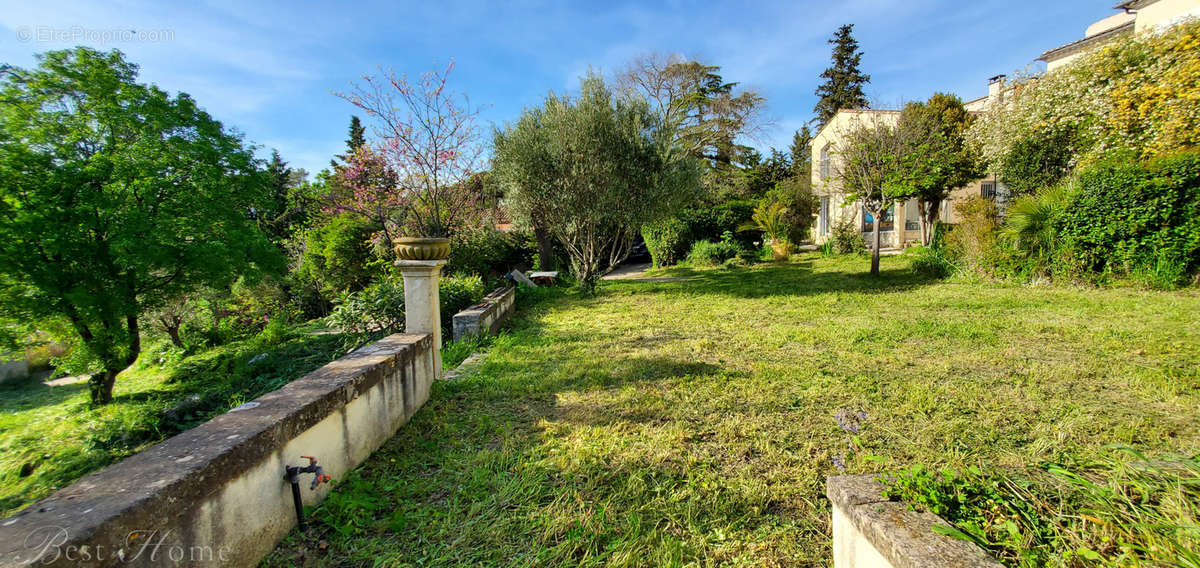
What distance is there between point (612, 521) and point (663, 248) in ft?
45.2

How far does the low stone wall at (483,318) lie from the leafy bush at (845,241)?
1198 centimetres

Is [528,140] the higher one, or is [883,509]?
[528,140]

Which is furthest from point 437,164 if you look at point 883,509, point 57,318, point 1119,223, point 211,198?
point 1119,223

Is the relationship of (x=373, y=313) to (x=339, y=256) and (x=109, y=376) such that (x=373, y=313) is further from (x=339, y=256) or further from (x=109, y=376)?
(x=339, y=256)

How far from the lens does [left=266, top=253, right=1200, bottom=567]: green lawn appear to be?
6.49 feet

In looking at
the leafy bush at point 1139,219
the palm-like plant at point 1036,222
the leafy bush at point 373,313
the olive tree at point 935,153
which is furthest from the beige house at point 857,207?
the leafy bush at point 373,313

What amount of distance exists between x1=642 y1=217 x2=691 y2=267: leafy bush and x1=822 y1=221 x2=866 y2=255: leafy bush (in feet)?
15.2

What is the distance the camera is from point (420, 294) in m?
3.76

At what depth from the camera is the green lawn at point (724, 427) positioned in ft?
6.49

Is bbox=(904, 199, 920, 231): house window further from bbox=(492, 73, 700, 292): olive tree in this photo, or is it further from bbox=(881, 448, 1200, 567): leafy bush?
bbox=(881, 448, 1200, 567): leafy bush

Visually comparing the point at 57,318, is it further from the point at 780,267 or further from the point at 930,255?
the point at 930,255

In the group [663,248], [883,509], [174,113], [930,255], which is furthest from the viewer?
[663,248]

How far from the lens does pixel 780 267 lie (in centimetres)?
1328

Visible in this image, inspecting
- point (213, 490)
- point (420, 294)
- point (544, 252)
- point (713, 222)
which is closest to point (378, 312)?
point (420, 294)
